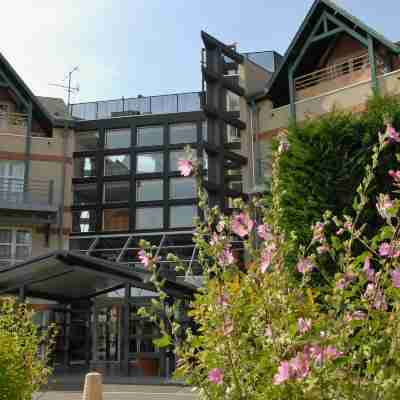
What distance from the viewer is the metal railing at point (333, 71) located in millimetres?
21359

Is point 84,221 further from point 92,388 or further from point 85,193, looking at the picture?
point 92,388

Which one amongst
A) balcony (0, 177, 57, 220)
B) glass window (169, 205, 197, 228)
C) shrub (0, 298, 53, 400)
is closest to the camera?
shrub (0, 298, 53, 400)

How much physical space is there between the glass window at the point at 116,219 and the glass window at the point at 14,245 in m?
8.78

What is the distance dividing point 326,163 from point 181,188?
21.0 meters

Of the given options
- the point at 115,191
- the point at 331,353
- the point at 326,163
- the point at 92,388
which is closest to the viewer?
the point at 331,353

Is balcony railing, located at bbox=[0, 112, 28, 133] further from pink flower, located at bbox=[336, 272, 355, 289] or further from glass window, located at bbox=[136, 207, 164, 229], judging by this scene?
pink flower, located at bbox=[336, 272, 355, 289]

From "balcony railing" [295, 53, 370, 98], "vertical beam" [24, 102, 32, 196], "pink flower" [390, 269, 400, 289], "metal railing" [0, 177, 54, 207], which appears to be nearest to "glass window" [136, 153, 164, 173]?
"metal railing" [0, 177, 54, 207]

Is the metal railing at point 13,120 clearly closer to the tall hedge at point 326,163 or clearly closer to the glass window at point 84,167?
the glass window at point 84,167

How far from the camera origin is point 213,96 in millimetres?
24359

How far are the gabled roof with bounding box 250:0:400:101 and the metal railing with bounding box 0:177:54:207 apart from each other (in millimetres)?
10811

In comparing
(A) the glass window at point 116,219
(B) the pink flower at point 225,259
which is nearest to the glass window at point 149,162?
(A) the glass window at point 116,219

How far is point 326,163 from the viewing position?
14102 millimetres

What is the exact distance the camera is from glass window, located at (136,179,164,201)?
34812 mm

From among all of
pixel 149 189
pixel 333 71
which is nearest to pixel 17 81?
pixel 149 189
